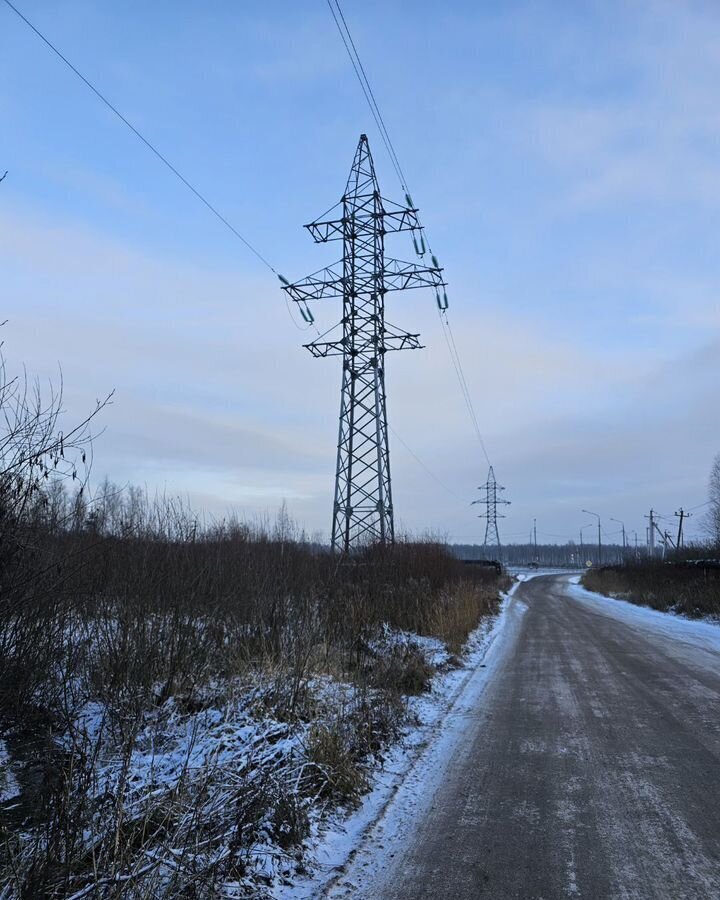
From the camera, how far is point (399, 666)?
8805 millimetres

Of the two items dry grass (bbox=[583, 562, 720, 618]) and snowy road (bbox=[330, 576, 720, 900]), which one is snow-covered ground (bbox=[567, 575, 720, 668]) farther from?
snowy road (bbox=[330, 576, 720, 900])

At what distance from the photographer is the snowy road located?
377 centimetres

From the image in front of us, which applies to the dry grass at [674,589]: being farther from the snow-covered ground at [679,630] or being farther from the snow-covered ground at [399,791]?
the snow-covered ground at [399,791]

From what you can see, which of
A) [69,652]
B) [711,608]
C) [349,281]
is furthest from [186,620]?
[711,608]

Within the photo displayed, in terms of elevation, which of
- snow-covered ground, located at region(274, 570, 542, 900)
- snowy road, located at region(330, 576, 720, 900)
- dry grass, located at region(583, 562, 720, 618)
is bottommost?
snow-covered ground, located at region(274, 570, 542, 900)

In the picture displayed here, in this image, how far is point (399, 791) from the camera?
530 centimetres

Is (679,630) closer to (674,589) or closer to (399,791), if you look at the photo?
(674,589)

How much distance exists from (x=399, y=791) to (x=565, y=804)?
4.15 ft

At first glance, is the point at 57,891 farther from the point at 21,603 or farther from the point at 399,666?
the point at 399,666

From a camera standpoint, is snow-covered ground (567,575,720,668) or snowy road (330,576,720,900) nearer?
snowy road (330,576,720,900)

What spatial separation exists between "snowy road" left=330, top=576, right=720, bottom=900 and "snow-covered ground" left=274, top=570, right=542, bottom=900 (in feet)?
0.12

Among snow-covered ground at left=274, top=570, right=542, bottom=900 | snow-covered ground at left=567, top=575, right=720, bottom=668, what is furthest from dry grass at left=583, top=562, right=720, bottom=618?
snow-covered ground at left=274, top=570, right=542, bottom=900

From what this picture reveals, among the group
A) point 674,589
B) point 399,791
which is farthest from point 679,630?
point 399,791

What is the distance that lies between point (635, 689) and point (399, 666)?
3434 millimetres
